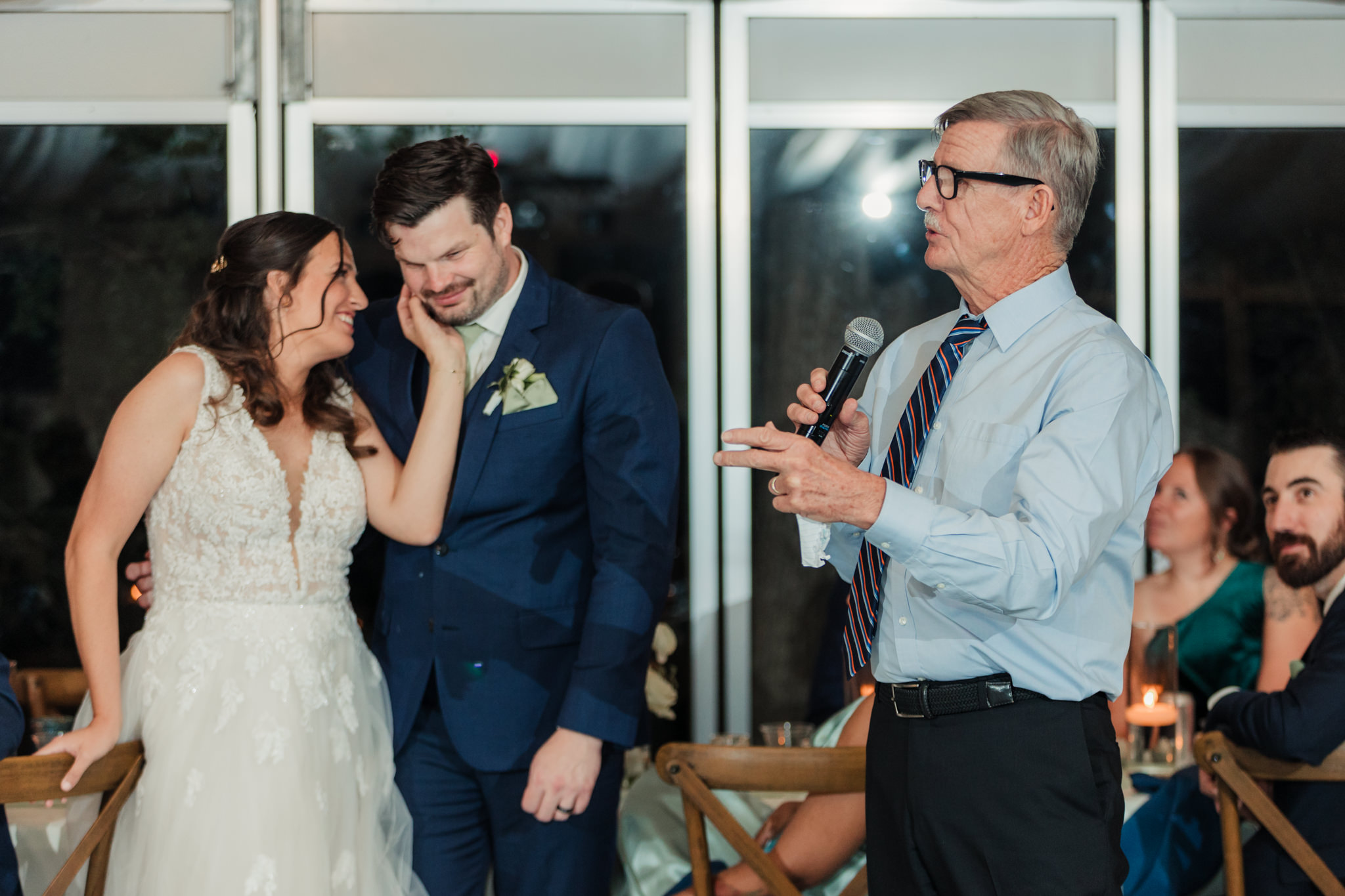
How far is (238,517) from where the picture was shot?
2.17 m

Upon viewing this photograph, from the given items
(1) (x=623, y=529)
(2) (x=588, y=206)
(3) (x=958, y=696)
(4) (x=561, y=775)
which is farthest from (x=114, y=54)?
(3) (x=958, y=696)

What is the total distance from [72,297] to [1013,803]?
3.37 metres

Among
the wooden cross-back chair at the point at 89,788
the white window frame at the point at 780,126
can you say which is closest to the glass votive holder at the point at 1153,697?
the white window frame at the point at 780,126

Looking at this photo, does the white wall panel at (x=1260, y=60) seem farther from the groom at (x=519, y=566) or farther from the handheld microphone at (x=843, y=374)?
the handheld microphone at (x=843, y=374)

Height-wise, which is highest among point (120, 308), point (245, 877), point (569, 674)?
point (120, 308)

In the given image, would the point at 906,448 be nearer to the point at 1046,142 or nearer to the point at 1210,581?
the point at 1046,142

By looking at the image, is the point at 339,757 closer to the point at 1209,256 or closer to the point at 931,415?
A: the point at 931,415

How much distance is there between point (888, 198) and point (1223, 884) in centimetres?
223

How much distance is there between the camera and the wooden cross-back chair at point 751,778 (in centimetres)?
215

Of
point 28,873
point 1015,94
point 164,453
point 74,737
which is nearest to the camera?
point 1015,94

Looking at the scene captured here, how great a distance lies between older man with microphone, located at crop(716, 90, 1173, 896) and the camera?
1447mm

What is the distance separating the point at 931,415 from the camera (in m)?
1.76

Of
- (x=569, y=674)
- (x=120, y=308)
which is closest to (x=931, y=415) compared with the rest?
(x=569, y=674)

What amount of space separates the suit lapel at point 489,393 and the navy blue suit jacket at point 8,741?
35.7 inches
